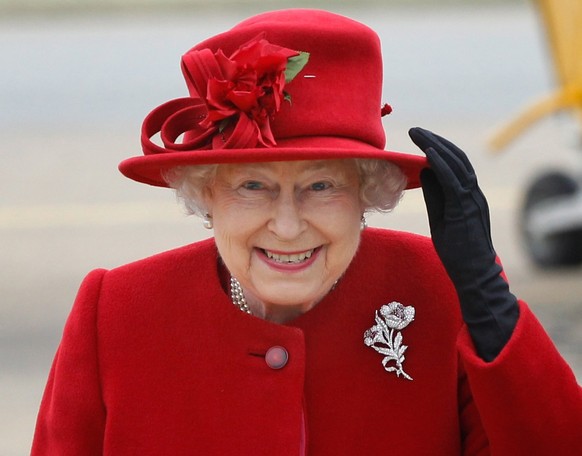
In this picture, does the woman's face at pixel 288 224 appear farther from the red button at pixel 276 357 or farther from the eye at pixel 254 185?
the red button at pixel 276 357

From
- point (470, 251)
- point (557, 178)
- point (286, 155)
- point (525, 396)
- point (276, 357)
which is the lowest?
point (557, 178)

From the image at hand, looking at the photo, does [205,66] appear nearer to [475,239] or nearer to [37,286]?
[475,239]

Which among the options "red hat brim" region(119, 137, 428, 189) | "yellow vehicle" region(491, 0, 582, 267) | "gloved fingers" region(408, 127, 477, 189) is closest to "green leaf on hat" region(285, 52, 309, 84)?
"red hat brim" region(119, 137, 428, 189)

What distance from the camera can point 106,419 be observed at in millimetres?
2646

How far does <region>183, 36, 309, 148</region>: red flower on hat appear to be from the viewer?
7.97 ft

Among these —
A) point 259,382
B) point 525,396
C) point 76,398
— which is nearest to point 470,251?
point 525,396

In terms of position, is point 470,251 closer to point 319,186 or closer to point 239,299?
point 319,186

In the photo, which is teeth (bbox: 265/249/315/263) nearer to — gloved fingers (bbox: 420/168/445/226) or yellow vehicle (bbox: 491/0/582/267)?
gloved fingers (bbox: 420/168/445/226)

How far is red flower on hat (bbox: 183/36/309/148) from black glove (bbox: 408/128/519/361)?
0.79 ft

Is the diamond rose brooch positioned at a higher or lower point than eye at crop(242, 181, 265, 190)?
lower

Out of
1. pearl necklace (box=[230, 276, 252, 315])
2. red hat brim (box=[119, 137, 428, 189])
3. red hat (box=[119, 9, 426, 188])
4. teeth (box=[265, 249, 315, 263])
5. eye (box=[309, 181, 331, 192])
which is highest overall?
red hat (box=[119, 9, 426, 188])

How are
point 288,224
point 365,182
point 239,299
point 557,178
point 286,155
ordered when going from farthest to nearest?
point 557,178 < point 239,299 < point 365,182 < point 288,224 < point 286,155

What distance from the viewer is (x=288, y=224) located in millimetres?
2496

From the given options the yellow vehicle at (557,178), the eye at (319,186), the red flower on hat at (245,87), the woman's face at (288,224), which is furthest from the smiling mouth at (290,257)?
the yellow vehicle at (557,178)
